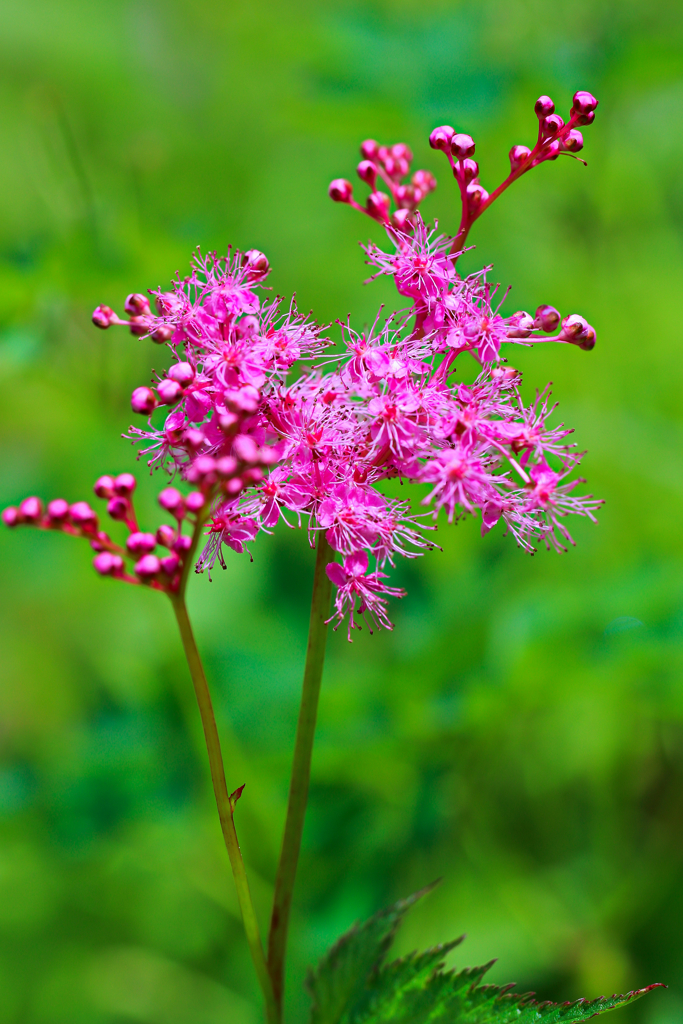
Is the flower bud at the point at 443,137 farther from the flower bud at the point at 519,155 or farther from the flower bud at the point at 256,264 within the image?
the flower bud at the point at 256,264

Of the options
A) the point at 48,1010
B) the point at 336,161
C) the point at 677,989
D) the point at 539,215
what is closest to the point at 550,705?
the point at 677,989

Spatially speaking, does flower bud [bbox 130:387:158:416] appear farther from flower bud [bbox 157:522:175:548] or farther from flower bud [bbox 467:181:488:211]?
flower bud [bbox 467:181:488:211]

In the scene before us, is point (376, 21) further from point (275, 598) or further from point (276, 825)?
point (276, 825)

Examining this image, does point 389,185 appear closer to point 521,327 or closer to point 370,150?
point 370,150

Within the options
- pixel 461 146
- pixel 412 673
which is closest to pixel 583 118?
pixel 461 146

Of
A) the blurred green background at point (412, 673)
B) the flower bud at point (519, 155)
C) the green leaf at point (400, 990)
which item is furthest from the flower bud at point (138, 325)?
the blurred green background at point (412, 673)

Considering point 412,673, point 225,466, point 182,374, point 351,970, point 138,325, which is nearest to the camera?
point 225,466
